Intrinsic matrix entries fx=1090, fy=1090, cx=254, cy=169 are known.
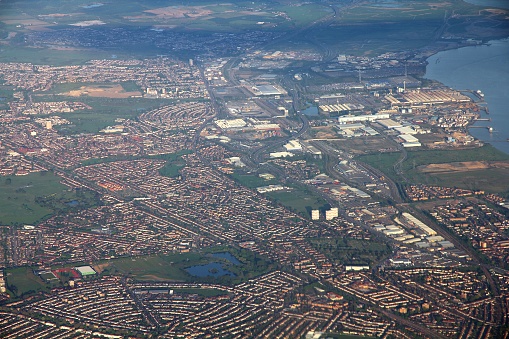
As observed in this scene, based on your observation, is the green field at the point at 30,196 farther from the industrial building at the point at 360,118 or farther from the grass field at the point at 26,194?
the industrial building at the point at 360,118

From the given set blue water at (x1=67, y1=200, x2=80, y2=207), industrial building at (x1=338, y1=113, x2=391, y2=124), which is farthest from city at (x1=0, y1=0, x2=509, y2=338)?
industrial building at (x1=338, y1=113, x2=391, y2=124)

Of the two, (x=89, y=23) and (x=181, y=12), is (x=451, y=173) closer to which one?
(x=89, y=23)

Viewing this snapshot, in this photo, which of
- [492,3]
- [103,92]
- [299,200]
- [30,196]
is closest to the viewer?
[299,200]

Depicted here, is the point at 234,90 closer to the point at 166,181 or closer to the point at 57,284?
the point at 166,181

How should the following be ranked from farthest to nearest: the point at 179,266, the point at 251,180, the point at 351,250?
the point at 251,180 < the point at 351,250 < the point at 179,266

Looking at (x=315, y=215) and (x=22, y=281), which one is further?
(x=315, y=215)

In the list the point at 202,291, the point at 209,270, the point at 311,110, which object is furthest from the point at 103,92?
the point at 202,291
